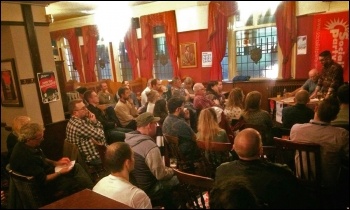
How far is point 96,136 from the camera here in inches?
107

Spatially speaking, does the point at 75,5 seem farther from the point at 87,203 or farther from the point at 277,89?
the point at 277,89

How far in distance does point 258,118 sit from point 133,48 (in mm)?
5153

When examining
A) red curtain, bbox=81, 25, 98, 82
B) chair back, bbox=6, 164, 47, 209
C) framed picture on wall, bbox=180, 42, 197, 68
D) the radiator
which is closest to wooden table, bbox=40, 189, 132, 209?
chair back, bbox=6, 164, 47, 209

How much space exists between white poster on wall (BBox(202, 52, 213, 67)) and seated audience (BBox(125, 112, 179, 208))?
12.9ft

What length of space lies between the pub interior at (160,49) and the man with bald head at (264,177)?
11.3 inches

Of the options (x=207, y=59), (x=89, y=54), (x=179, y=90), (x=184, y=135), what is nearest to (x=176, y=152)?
(x=184, y=135)

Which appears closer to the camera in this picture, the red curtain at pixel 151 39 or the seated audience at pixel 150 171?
the seated audience at pixel 150 171

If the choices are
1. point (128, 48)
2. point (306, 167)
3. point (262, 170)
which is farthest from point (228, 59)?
point (262, 170)

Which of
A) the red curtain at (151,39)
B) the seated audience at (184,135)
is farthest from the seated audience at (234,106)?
the red curtain at (151,39)

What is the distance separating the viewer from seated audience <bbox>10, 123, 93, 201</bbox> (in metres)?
1.84

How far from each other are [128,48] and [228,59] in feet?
9.71

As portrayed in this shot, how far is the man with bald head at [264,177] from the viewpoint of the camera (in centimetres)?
140

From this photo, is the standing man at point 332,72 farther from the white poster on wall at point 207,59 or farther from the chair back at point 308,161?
the white poster on wall at point 207,59

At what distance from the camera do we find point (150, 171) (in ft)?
6.60
